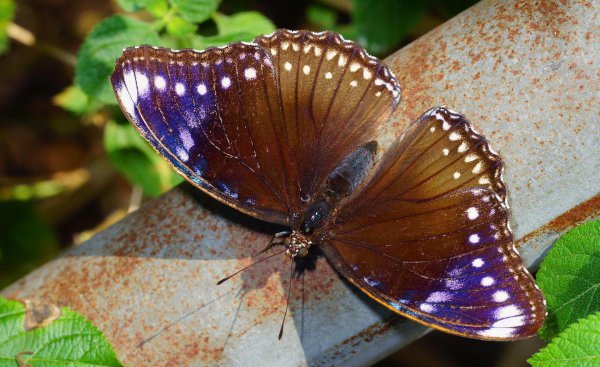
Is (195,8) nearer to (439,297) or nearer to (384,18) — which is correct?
(384,18)

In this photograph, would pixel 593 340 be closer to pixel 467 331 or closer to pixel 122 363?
pixel 467 331

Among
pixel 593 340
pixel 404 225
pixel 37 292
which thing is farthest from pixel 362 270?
pixel 37 292

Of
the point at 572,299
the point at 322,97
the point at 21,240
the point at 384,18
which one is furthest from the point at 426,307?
the point at 21,240

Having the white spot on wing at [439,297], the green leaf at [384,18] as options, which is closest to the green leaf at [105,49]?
the green leaf at [384,18]

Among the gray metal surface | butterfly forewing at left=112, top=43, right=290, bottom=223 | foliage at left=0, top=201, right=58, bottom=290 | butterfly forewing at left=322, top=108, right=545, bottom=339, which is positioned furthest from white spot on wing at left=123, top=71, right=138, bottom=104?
foliage at left=0, top=201, right=58, bottom=290

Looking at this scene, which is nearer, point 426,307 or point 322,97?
point 426,307

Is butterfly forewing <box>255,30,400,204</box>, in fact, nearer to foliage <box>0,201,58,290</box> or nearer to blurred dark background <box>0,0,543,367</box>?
blurred dark background <box>0,0,543,367</box>
